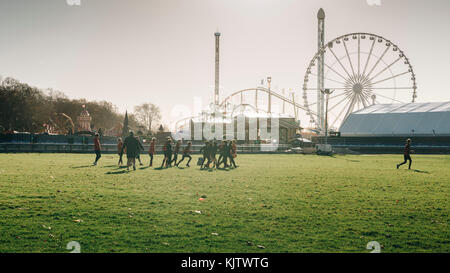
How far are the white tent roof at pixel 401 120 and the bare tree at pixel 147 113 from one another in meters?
67.2

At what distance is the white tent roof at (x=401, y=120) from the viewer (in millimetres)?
63188

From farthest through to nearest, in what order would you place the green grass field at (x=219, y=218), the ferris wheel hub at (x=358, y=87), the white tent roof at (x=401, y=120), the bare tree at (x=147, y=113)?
the bare tree at (x=147, y=113)
the ferris wheel hub at (x=358, y=87)
the white tent roof at (x=401, y=120)
the green grass field at (x=219, y=218)

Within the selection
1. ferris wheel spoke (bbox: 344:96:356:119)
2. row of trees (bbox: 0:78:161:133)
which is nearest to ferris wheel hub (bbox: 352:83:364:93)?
ferris wheel spoke (bbox: 344:96:356:119)

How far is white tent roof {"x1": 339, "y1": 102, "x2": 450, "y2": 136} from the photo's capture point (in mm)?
63188

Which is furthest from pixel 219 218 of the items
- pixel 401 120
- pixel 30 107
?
pixel 30 107

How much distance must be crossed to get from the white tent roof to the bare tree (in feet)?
220

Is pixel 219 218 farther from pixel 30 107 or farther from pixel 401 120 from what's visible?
pixel 30 107

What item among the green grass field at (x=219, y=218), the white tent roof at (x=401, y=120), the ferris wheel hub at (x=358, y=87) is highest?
the ferris wheel hub at (x=358, y=87)

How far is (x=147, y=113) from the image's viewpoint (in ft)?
404

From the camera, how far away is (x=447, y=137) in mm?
58062

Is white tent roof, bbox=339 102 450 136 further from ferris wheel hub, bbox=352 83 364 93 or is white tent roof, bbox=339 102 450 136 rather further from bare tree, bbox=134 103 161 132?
bare tree, bbox=134 103 161 132

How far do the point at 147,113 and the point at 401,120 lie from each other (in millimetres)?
78896

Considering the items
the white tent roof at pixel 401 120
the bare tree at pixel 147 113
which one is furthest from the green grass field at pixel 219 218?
the bare tree at pixel 147 113

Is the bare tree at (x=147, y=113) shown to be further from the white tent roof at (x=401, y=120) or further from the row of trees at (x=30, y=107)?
the white tent roof at (x=401, y=120)
